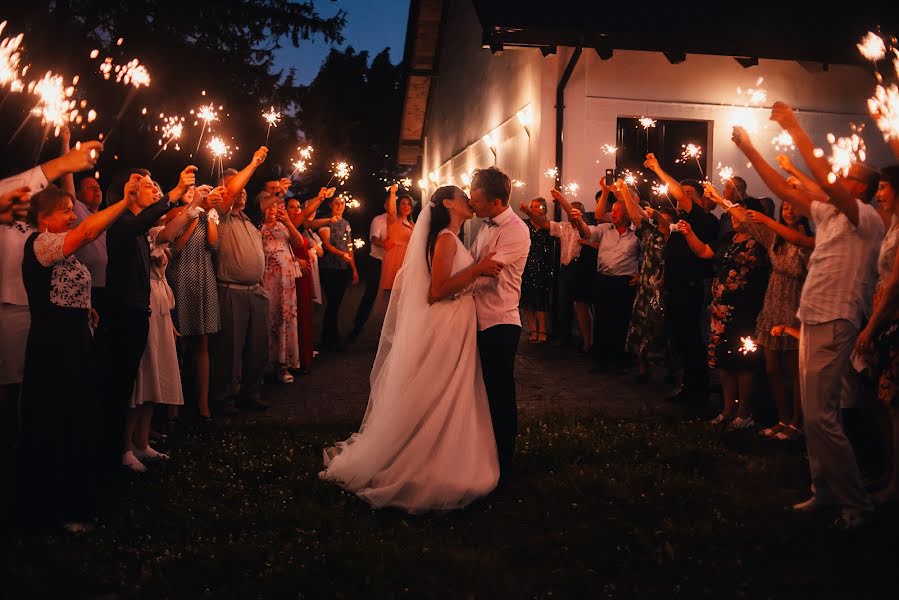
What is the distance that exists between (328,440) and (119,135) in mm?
16429

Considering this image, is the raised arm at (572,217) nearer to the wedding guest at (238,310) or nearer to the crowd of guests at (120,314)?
the crowd of guests at (120,314)

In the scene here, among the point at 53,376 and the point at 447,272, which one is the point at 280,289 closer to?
the point at 447,272

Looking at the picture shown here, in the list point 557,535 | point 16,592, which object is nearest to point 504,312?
point 557,535

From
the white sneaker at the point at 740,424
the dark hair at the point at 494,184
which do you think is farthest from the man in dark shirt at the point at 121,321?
the white sneaker at the point at 740,424

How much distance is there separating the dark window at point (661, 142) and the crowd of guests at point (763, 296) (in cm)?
137

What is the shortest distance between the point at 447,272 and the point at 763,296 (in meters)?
3.23

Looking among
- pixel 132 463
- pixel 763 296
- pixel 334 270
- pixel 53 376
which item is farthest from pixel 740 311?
pixel 334 270

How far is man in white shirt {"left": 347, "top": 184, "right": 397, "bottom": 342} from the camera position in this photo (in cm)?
1225

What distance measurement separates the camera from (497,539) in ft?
14.5

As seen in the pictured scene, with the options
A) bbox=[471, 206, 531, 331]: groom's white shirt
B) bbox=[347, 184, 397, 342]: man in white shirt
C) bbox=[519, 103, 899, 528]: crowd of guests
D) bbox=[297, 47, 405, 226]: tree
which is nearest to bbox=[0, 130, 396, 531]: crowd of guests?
bbox=[471, 206, 531, 331]: groom's white shirt

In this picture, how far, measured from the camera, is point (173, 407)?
7141 millimetres

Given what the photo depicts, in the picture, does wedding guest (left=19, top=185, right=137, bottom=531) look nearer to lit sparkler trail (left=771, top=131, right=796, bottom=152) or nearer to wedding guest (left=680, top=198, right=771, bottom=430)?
wedding guest (left=680, top=198, right=771, bottom=430)

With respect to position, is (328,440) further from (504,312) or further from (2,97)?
(2,97)

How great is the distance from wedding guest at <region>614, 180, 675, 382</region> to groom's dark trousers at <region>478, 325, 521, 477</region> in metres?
3.81
